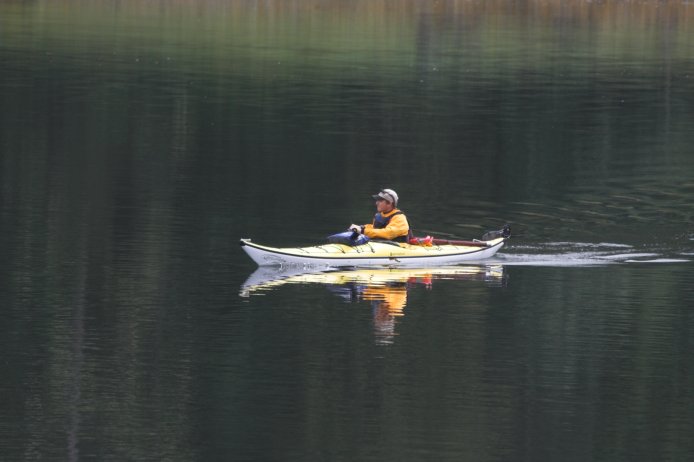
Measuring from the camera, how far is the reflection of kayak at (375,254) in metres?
33.2

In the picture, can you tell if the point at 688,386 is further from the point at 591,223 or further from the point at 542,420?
the point at 591,223

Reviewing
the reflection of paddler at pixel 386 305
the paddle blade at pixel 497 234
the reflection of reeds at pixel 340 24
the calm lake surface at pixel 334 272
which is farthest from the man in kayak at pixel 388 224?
the reflection of reeds at pixel 340 24

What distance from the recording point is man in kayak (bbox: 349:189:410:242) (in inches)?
1371

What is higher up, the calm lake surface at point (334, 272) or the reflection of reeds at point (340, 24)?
the reflection of reeds at point (340, 24)

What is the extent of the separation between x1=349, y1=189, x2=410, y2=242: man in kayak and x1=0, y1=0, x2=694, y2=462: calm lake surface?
1.06 metres

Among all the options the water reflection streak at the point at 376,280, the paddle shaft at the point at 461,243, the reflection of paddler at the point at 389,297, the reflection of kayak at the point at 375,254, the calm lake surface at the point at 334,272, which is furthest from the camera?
the paddle shaft at the point at 461,243

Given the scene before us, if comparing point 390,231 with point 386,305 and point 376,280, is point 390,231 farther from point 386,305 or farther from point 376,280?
point 386,305

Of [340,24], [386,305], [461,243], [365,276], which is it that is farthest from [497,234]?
[340,24]

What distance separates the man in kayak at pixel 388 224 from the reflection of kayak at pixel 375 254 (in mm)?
204

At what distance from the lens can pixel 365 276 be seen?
33531 mm

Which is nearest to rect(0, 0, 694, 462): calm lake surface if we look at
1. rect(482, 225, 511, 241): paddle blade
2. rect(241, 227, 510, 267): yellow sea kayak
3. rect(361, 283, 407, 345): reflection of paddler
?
rect(361, 283, 407, 345): reflection of paddler

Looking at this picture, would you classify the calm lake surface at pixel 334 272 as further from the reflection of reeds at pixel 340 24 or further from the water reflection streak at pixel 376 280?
the reflection of reeds at pixel 340 24

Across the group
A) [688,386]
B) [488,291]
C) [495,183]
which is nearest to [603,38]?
[495,183]

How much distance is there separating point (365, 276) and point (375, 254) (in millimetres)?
918
